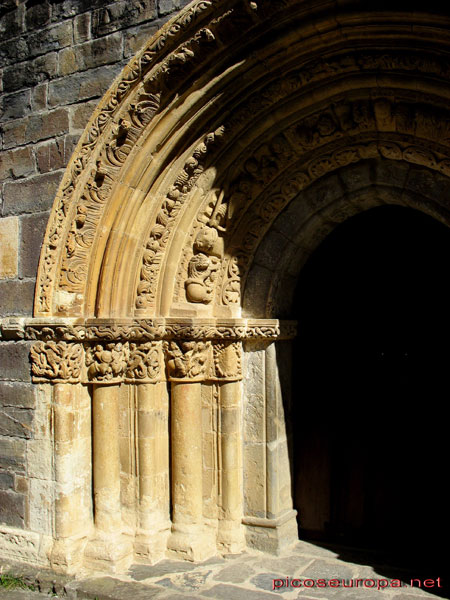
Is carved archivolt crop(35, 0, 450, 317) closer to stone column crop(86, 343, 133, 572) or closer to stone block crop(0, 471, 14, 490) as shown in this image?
stone column crop(86, 343, 133, 572)

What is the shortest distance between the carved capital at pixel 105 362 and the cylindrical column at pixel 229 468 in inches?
31.3

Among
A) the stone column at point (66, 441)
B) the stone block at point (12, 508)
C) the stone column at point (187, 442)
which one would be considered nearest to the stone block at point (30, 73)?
the stone column at point (66, 441)

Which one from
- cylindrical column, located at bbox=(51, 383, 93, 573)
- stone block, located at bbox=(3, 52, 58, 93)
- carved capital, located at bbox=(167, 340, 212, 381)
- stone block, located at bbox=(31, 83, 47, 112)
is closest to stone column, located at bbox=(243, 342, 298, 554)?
carved capital, located at bbox=(167, 340, 212, 381)

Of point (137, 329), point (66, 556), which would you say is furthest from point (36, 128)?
point (66, 556)

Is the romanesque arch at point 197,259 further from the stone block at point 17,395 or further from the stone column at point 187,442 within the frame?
the stone block at point 17,395

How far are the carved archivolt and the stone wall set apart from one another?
0.19 m

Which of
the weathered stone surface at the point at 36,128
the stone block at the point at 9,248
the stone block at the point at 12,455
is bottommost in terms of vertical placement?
the stone block at the point at 12,455

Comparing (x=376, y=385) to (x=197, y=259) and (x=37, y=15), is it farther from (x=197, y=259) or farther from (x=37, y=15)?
(x=37, y=15)

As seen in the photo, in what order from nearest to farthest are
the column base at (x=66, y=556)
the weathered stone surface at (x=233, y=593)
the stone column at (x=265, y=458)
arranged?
1. the weathered stone surface at (x=233, y=593)
2. the column base at (x=66, y=556)
3. the stone column at (x=265, y=458)

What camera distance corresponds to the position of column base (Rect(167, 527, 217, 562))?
167 inches

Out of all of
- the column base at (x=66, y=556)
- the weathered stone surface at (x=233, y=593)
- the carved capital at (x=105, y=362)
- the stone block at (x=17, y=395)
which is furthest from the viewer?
the stone block at (x=17, y=395)

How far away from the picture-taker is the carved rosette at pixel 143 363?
4.31m

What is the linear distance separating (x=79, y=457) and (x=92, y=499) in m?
0.34

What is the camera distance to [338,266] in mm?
4848
